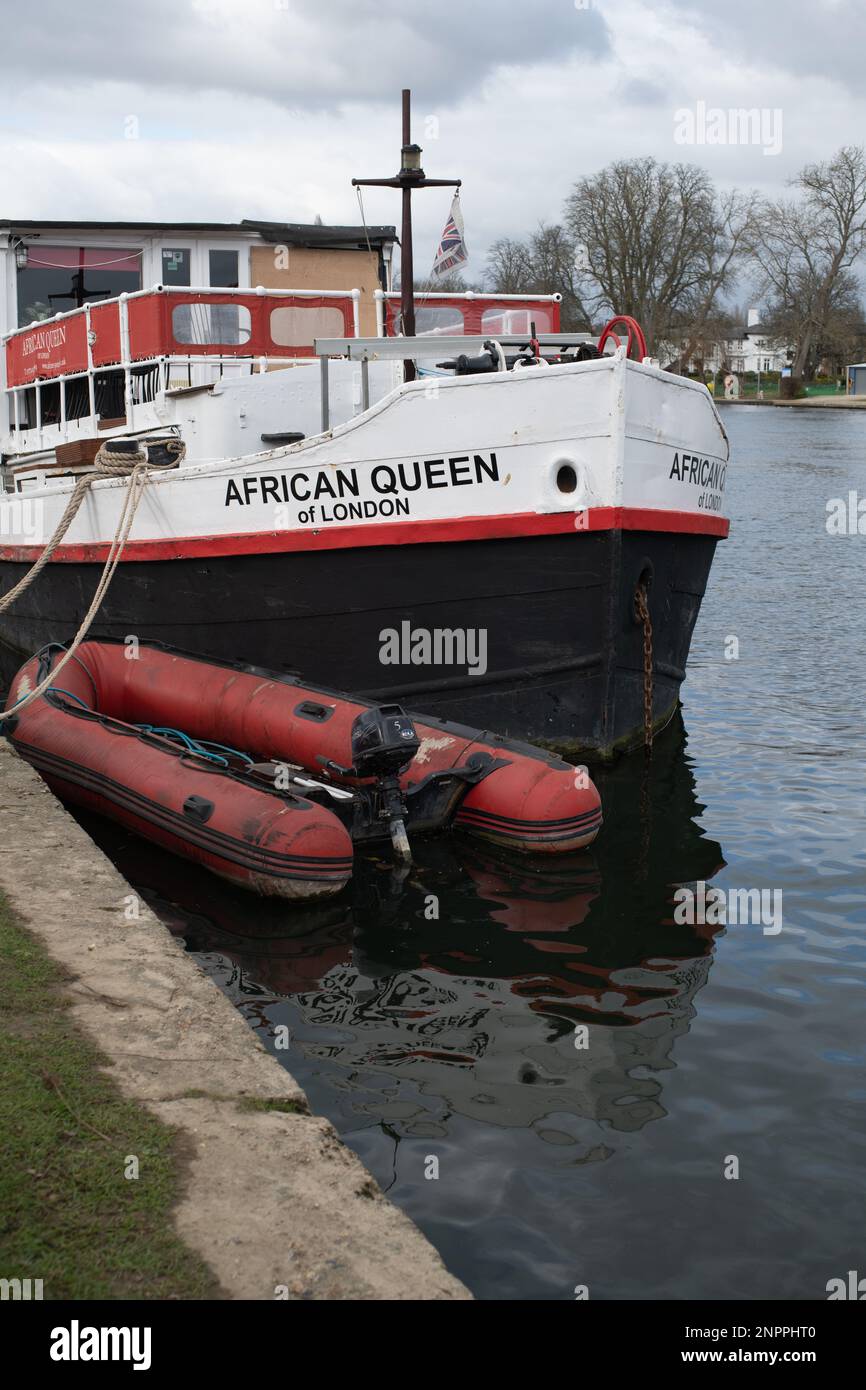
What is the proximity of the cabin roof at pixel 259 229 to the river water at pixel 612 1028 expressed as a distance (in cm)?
633

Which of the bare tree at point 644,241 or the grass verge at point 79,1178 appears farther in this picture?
the bare tree at point 644,241

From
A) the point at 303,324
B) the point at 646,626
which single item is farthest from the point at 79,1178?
the point at 303,324

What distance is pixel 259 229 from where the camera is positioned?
12812mm

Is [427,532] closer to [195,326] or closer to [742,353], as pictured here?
[195,326]

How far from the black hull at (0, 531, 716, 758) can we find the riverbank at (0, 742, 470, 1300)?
3.97 metres

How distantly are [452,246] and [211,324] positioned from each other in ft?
7.62

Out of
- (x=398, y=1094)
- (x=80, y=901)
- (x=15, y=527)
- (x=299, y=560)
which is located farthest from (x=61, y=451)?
(x=398, y=1094)

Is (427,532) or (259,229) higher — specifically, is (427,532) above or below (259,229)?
below

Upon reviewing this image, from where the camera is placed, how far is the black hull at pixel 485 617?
852 centimetres

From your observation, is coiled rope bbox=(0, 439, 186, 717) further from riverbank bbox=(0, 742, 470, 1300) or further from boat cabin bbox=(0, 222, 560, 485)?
riverbank bbox=(0, 742, 470, 1300)

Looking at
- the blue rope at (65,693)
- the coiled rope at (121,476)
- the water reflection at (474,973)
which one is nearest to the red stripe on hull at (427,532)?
the coiled rope at (121,476)

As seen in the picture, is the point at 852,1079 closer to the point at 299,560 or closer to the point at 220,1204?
the point at 220,1204

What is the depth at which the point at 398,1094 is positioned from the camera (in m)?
4.85

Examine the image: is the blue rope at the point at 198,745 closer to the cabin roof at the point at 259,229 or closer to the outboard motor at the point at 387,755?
the outboard motor at the point at 387,755
